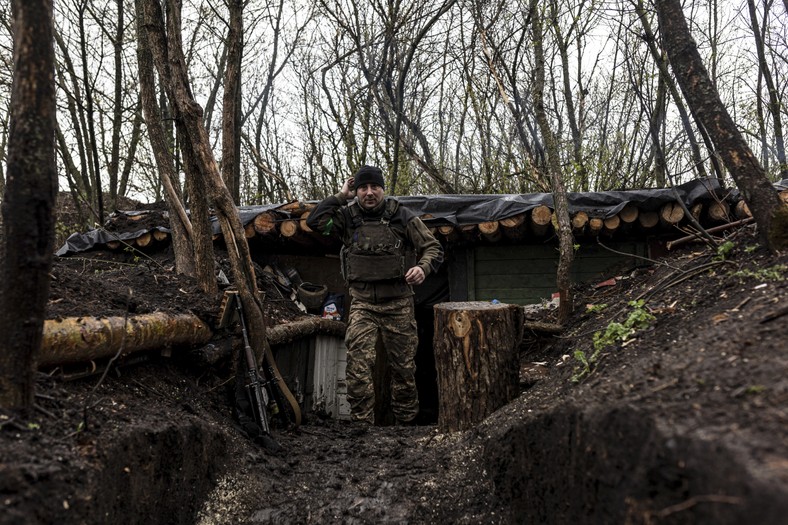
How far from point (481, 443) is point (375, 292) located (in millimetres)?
2234

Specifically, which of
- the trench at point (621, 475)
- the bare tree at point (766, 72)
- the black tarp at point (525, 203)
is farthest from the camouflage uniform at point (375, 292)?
the bare tree at point (766, 72)

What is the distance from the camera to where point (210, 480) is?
138 inches

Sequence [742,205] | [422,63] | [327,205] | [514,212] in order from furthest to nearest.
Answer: [422,63]
[514,212]
[742,205]
[327,205]

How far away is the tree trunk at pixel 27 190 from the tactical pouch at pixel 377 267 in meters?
3.43

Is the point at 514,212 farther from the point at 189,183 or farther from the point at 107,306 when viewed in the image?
the point at 107,306

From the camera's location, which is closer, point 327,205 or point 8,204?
point 8,204

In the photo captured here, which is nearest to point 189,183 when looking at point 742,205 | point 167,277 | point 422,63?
point 167,277

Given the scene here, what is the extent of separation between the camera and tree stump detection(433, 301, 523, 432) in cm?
432

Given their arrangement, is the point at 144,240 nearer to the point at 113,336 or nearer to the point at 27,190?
the point at 113,336

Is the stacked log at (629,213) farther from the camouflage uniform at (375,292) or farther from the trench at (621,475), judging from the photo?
the trench at (621,475)

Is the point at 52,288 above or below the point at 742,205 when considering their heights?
below

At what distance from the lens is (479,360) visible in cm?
433

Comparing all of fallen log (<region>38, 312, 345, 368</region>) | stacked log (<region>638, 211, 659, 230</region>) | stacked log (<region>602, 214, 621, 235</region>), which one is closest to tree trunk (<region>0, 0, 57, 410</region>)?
fallen log (<region>38, 312, 345, 368</region>)

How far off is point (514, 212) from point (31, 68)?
549 cm
